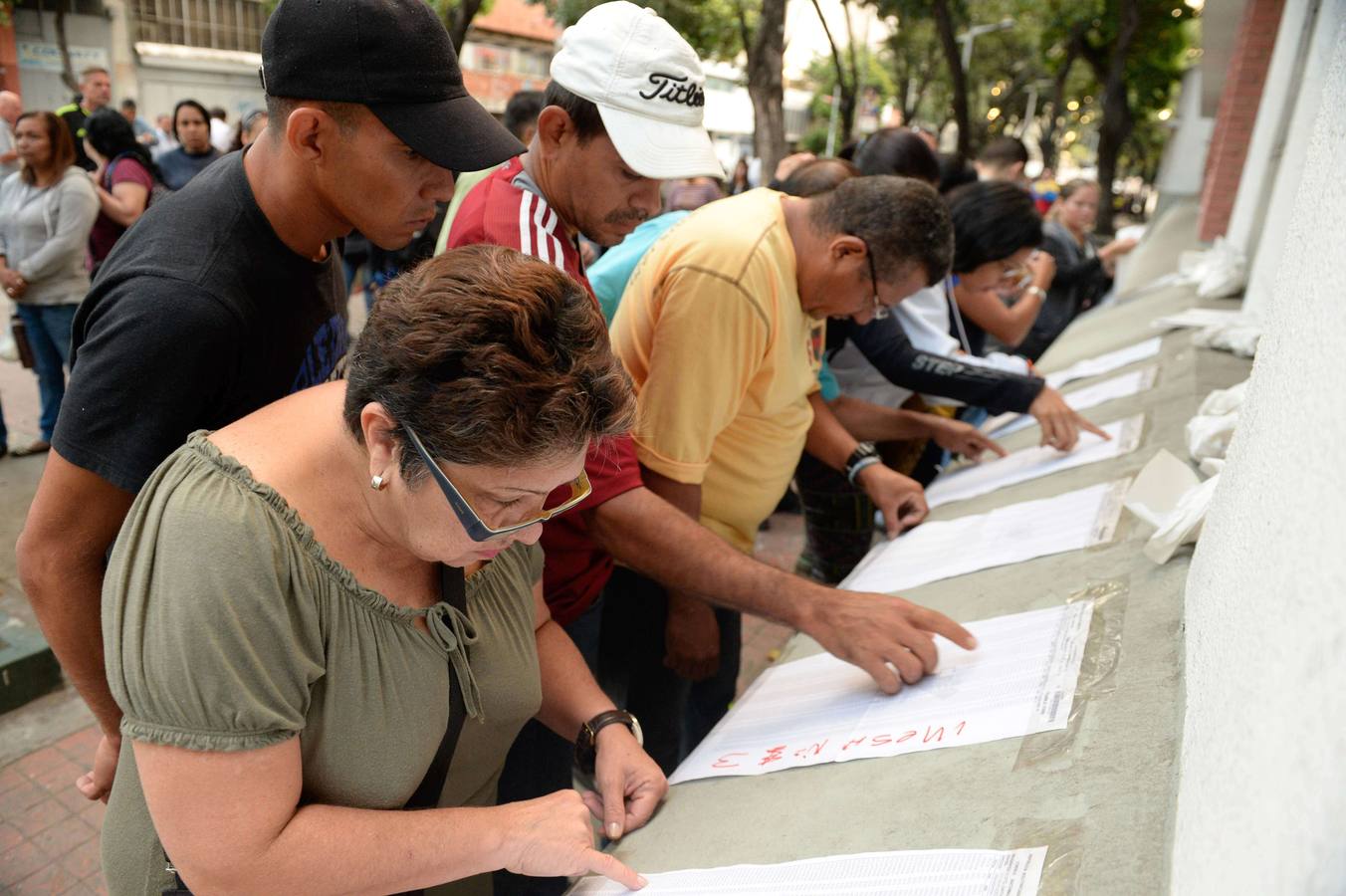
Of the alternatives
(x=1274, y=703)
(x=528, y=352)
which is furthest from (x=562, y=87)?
(x=1274, y=703)

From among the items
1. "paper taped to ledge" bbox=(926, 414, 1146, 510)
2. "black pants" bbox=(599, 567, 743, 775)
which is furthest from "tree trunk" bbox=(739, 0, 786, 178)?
"black pants" bbox=(599, 567, 743, 775)

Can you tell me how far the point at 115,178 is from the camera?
16.9 feet

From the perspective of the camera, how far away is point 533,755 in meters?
1.83

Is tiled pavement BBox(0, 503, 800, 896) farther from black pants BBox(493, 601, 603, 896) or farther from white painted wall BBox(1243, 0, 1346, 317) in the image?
white painted wall BBox(1243, 0, 1346, 317)

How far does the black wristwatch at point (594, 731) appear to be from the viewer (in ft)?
4.90

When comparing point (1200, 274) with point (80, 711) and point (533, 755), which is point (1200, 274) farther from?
point (80, 711)

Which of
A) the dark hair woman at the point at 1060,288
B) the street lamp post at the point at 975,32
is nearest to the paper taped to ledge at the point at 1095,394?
the dark hair woman at the point at 1060,288

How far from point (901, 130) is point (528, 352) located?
326cm

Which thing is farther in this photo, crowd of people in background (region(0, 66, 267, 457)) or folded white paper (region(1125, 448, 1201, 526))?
crowd of people in background (region(0, 66, 267, 457))

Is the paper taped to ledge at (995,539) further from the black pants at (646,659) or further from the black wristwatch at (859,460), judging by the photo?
the black pants at (646,659)

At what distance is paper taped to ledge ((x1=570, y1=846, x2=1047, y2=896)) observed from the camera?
3.23ft

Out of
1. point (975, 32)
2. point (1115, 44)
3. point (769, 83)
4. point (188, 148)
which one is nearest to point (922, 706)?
point (188, 148)

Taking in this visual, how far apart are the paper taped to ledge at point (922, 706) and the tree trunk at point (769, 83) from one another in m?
7.54

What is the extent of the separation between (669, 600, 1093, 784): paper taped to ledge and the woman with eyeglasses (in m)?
0.37
